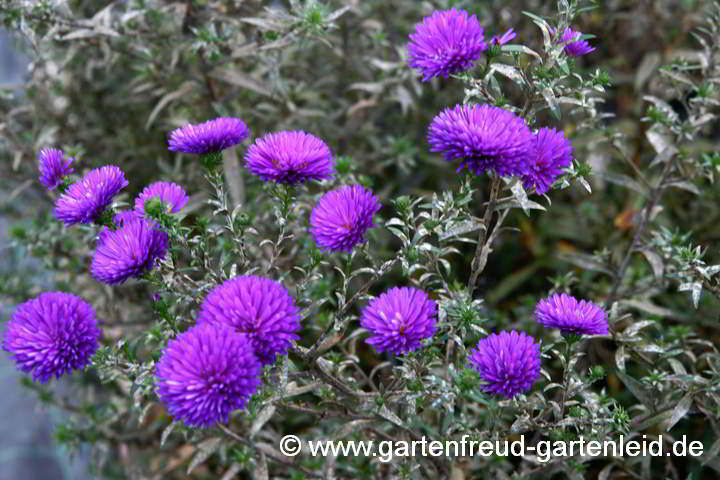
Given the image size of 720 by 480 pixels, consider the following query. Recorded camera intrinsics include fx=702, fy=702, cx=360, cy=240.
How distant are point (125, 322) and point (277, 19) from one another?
682mm

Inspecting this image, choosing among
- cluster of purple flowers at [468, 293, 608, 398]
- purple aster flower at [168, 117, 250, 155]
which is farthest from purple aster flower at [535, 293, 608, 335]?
purple aster flower at [168, 117, 250, 155]

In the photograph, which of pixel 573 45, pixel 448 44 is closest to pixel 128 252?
pixel 448 44

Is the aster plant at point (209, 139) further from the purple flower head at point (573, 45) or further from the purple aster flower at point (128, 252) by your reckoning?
the purple flower head at point (573, 45)

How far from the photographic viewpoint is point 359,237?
765 millimetres

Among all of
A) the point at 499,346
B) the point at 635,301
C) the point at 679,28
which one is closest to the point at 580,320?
the point at 499,346

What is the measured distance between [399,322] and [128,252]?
0.30 meters

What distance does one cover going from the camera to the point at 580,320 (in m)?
0.78

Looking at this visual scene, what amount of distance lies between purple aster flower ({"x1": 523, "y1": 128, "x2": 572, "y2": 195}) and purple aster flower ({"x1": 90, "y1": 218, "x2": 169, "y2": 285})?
425 mm

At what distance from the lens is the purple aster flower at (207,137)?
2.68 feet

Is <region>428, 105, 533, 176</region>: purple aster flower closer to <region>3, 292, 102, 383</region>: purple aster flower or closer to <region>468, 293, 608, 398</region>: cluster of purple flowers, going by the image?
<region>468, 293, 608, 398</region>: cluster of purple flowers

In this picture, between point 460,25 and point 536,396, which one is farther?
point 536,396

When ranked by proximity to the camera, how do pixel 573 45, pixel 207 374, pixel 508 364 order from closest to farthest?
1. pixel 207 374
2. pixel 508 364
3. pixel 573 45

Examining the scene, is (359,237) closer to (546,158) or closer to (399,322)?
(399,322)

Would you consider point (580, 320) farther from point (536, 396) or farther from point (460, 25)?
point (460, 25)
